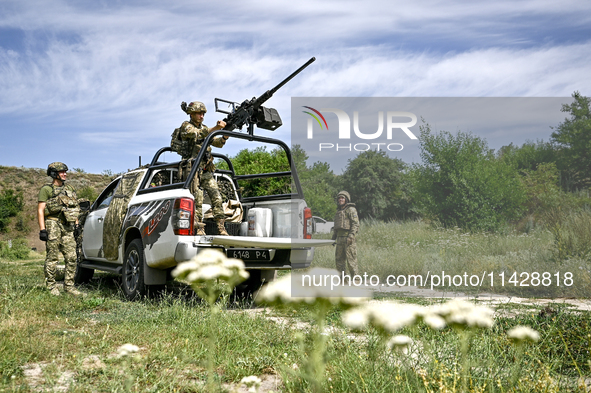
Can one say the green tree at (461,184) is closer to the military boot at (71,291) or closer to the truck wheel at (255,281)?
the truck wheel at (255,281)

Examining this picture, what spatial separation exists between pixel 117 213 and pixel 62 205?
2.34 feet

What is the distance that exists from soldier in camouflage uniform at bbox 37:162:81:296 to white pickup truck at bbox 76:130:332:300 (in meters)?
0.51

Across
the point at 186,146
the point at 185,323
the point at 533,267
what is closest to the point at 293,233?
the point at 186,146

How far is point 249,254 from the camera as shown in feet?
17.5

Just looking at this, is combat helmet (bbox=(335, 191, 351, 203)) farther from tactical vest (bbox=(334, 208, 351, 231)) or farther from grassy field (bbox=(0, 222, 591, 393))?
grassy field (bbox=(0, 222, 591, 393))

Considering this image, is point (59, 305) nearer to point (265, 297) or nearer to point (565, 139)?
point (265, 297)

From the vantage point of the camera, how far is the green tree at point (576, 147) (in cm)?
487

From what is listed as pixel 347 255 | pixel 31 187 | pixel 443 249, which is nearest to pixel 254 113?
pixel 347 255

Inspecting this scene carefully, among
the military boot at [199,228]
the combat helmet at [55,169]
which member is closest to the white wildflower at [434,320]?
the military boot at [199,228]

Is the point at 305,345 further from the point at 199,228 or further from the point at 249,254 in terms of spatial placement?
the point at 199,228

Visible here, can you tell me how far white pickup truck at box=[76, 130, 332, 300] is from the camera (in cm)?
519

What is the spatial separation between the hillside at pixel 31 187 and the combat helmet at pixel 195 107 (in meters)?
22.7

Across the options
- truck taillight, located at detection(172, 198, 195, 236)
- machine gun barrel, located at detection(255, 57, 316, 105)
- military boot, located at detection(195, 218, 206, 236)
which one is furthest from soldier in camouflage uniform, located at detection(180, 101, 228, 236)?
machine gun barrel, located at detection(255, 57, 316, 105)

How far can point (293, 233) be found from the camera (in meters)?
6.09
